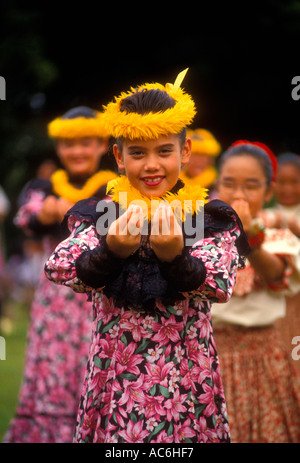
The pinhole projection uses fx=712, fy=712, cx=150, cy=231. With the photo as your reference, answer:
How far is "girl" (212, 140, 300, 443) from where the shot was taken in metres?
4.00

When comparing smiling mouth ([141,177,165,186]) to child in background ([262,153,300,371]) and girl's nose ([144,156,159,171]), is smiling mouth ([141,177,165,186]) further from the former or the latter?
child in background ([262,153,300,371])

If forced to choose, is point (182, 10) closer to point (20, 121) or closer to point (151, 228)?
point (20, 121)

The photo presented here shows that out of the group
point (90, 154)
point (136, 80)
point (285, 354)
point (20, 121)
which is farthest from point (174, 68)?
point (285, 354)

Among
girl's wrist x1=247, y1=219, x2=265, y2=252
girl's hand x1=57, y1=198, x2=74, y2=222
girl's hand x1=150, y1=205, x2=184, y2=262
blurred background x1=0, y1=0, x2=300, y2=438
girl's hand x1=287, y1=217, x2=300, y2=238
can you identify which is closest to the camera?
girl's hand x1=150, y1=205, x2=184, y2=262

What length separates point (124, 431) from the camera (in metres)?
2.68

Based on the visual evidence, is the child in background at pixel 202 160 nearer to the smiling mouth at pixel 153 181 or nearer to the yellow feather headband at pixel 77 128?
the yellow feather headband at pixel 77 128

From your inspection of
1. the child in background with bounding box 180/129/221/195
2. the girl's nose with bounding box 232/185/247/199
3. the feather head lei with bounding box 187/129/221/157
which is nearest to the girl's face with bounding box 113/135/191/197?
the girl's nose with bounding box 232/185/247/199

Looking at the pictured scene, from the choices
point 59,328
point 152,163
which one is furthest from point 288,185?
point 152,163

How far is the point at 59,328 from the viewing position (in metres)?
4.93

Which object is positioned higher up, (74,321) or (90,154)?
(90,154)

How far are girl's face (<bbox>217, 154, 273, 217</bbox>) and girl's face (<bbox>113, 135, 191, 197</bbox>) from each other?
3.79ft

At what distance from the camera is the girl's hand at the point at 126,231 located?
97.7 inches

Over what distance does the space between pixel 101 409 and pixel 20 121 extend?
12.1 m

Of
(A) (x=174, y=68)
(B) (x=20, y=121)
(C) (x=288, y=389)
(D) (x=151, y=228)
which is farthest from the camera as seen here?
(B) (x=20, y=121)
